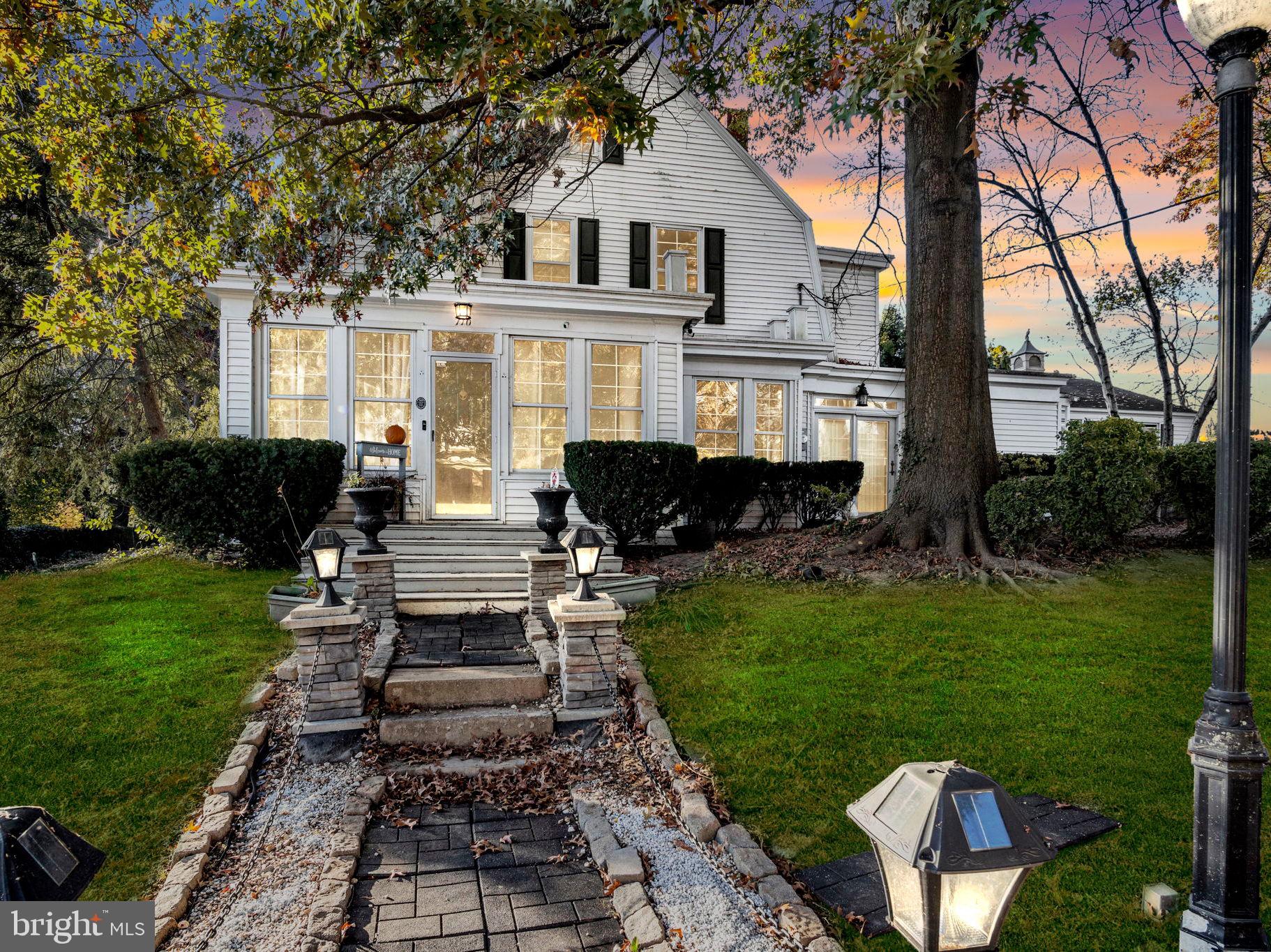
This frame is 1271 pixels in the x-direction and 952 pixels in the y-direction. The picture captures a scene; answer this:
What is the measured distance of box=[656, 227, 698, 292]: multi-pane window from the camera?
12797 millimetres

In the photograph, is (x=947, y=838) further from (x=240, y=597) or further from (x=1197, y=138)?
→ (x=1197, y=138)

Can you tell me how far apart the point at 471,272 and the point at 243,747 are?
589 centimetres

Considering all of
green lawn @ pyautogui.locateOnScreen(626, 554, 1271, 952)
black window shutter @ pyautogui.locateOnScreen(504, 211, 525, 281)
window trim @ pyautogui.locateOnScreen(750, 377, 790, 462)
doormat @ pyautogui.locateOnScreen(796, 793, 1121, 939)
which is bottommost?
doormat @ pyautogui.locateOnScreen(796, 793, 1121, 939)

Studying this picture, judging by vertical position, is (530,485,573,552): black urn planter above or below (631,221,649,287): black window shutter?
below

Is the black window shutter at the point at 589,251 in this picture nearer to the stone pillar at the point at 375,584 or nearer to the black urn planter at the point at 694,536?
the black urn planter at the point at 694,536

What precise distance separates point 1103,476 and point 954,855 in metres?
7.42

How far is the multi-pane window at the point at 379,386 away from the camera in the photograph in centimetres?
962

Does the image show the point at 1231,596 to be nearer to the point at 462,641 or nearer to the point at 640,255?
the point at 462,641

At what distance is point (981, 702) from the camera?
4.64m

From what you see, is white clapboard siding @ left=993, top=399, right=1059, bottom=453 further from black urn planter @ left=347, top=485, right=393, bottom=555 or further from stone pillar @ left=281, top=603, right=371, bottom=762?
stone pillar @ left=281, top=603, right=371, bottom=762

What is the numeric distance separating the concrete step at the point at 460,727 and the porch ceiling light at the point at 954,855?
336cm

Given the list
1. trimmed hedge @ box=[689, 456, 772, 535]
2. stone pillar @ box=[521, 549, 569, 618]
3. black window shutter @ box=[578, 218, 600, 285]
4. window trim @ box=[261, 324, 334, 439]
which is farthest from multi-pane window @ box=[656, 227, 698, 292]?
stone pillar @ box=[521, 549, 569, 618]

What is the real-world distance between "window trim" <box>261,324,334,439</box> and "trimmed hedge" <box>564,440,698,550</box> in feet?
11.1

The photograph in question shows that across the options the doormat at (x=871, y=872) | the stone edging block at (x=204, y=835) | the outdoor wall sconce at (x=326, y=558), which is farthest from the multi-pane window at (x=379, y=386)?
the doormat at (x=871, y=872)
